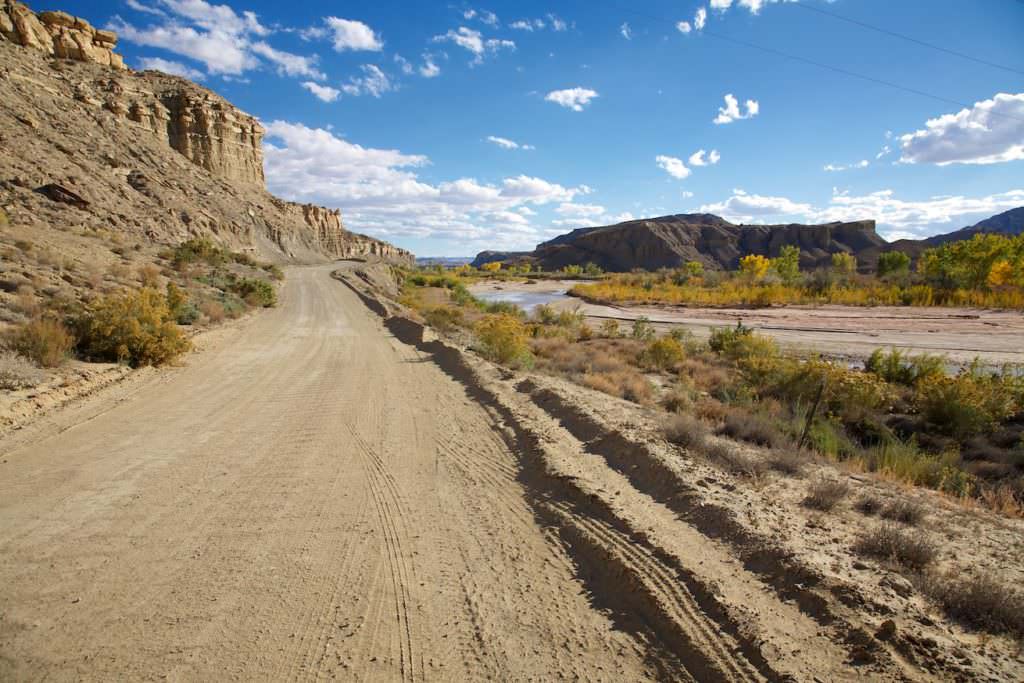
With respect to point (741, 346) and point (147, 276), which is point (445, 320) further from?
point (741, 346)

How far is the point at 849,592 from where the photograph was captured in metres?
3.79

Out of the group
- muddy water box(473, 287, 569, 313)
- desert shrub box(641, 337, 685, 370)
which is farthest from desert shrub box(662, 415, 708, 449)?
muddy water box(473, 287, 569, 313)

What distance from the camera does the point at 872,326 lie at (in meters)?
30.9

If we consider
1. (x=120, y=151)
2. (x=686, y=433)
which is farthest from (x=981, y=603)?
(x=120, y=151)

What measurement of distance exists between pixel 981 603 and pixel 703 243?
536 ft

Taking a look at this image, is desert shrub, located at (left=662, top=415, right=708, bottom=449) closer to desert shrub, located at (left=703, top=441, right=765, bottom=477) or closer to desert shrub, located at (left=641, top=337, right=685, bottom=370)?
desert shrub, located at (left=703, top=441, right=765, bottom=477)

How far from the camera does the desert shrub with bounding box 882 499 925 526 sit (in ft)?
17.4

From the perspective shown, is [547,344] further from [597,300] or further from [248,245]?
[248,245]

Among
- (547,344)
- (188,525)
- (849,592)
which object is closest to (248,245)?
(547,344)

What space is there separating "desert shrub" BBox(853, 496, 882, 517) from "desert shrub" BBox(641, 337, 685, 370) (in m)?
10.9

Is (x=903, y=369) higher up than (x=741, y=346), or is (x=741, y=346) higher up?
(x=741, y=346)

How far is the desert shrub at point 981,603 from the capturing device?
11.5ft

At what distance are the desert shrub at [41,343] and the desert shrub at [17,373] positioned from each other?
0.84 ft

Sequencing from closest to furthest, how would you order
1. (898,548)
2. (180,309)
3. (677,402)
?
(898,548) < (677,402) < (180,309)
